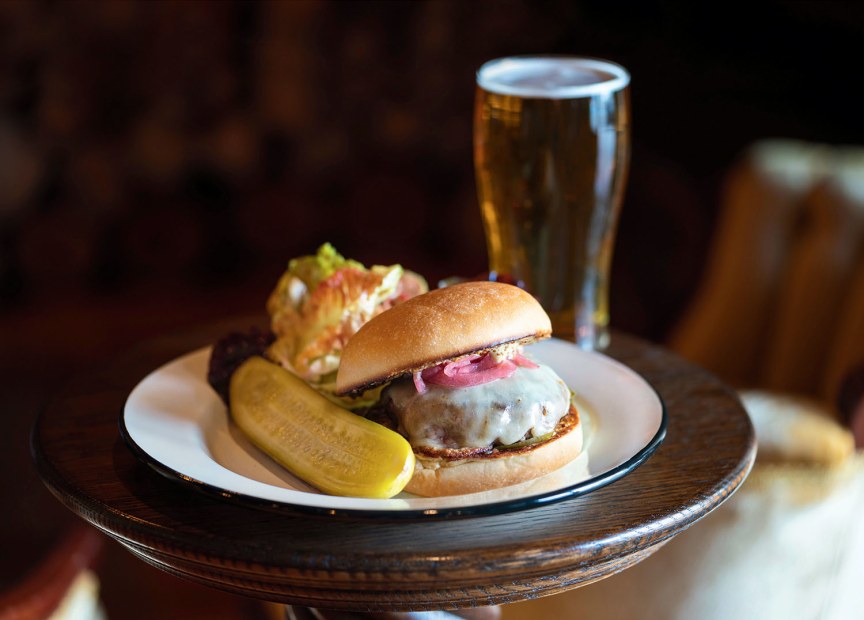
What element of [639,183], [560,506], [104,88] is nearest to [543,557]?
[560,506]

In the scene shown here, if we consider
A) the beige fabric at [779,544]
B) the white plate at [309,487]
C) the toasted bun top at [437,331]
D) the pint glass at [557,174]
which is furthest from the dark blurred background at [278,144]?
the toasted bun top at [437,331]

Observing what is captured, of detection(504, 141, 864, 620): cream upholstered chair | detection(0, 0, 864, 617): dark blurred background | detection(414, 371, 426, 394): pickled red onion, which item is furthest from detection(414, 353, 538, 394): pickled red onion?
detection(0, 0, 864, 617): dark blurred background

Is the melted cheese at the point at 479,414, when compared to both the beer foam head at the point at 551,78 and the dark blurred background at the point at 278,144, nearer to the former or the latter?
the beer foam head at the point at 551,78

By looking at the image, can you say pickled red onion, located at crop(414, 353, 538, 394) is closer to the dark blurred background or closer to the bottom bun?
the bottom bun

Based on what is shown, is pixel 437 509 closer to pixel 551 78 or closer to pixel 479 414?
pixel 479 414

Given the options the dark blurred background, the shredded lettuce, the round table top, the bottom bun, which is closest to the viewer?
the round table top

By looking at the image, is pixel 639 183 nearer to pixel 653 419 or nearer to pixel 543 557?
pixel 653 419
